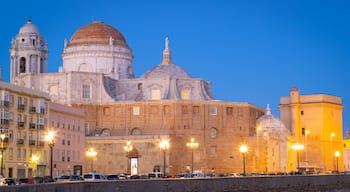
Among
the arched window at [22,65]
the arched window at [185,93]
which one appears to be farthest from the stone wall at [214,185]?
the arched window at [22,65]

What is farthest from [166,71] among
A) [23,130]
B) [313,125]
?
[23,130]

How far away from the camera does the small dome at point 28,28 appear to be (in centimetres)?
9869

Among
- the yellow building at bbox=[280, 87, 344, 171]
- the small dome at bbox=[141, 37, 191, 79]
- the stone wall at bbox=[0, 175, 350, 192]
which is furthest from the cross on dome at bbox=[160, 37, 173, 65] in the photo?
the stone wall at bbox=[0, 175, 350, 192]

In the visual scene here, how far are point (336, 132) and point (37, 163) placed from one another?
63713mm

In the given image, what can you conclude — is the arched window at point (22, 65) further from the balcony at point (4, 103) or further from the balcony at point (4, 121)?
the balcony at point (4, 121)

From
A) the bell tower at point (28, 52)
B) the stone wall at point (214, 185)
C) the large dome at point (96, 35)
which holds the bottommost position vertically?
the stone wall at point (214, 185)

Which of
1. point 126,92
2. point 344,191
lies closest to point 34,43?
point 126,92

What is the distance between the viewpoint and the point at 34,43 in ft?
323

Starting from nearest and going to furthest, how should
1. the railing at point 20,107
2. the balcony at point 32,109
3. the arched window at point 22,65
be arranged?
the railing at point 20,107, the balcony at point 32,109, the arched window at point 22,65

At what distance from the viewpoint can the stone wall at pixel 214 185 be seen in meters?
32.1

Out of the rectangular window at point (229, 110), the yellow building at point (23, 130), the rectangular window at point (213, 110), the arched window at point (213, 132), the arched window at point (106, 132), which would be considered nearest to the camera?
the yellow building at point (23, 130)

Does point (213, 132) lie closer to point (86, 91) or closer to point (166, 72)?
point (166, 72)

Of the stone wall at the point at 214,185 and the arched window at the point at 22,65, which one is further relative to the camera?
the arched window at the point at 22,65

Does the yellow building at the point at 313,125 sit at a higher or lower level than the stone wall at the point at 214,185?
higher
